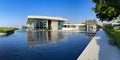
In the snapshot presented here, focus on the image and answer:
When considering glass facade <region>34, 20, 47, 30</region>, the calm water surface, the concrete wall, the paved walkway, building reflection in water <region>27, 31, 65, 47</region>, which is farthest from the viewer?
the concrete wall

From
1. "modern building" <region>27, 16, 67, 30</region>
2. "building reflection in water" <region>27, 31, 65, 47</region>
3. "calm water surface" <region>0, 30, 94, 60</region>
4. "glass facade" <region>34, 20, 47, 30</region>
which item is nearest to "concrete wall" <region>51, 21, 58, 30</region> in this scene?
"modern building" <region>27, 16, 67, 30</region>

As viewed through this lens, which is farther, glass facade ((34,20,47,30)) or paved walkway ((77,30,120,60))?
glass facade ((34,20,47,30))

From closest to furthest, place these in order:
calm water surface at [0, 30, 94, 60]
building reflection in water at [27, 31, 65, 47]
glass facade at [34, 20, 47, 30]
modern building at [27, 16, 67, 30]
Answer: calm water surface at [0, 30, 94, 60], building reflection in water at [27, 31, 65, 47], modern building at [27, 16, 67, 30], glass facade at [34, 20, 47, 30]

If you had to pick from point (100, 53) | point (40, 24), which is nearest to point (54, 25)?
point (40, 24)

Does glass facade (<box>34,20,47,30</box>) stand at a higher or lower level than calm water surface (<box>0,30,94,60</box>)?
higher

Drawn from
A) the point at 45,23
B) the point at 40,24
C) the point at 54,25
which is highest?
the point at 45,23

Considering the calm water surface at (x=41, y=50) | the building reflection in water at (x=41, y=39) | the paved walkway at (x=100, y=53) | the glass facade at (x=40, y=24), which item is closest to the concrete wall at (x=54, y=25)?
the glass facade at (x=40, y=24)

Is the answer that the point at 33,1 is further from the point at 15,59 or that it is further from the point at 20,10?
the point at 15,59

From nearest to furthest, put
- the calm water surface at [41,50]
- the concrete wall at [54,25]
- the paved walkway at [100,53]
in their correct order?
the paved walkway at [100,53], the calm water surface at [41,50], the concrete wall at [54,25]

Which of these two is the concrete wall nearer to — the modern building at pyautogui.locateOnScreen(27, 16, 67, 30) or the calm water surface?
the modern building at pyautogui.locateOnScreen(27, 16, 67, 30)

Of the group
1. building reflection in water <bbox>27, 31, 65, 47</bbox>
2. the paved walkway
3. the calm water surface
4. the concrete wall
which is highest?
the concrete wall

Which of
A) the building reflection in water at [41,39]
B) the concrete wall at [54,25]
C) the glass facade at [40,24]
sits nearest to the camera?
the building reflection in water at [41,39]

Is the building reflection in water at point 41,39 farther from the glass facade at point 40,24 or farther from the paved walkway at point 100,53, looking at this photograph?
the glass facade at point 40,24

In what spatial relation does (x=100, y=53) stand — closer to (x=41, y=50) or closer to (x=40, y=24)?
(x=41, y=50)
